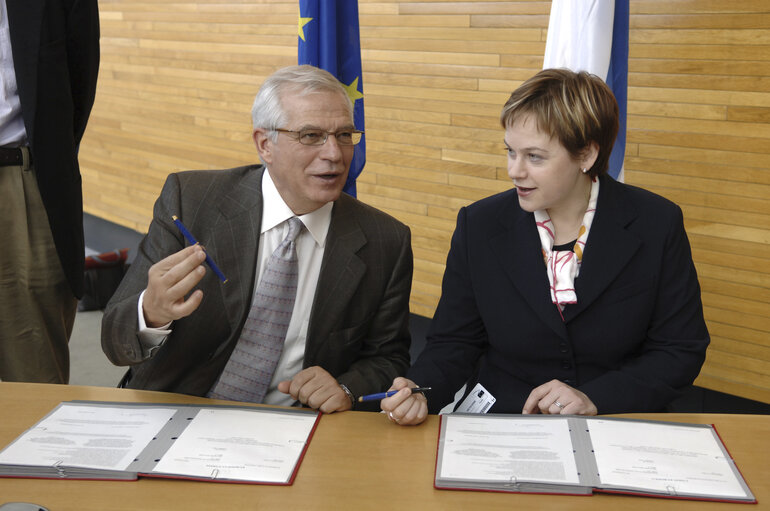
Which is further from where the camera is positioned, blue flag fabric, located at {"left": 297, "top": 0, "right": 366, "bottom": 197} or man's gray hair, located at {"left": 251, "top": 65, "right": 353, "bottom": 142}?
blue flag fabric, located at {"left": 297, "top": 0, "right": 366, "bottom": 197}

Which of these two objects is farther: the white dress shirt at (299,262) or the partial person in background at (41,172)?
the partial person in background at (41,172)

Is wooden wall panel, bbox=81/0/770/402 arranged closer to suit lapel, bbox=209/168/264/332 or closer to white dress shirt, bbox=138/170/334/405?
white dress shirt, bbox=138/170/334/405

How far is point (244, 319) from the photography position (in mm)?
2006

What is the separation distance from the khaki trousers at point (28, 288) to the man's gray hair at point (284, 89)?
1.05 m

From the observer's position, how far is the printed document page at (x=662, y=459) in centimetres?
140

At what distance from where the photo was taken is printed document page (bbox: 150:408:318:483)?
145 centimetres

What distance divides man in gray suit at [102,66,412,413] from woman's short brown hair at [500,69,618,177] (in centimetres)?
45

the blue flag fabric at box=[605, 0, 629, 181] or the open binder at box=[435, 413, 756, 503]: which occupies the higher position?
the blue flag fabric at box=[605, 0, 629, 181]

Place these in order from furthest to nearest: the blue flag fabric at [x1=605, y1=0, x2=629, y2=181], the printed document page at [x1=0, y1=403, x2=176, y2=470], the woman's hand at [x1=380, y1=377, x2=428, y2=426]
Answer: the blue flag fabric at [x1=605, y1=0, x2=629, y2=181]
the woman's hand at [x1=380, y1=377, x2=428, y2=426]
the printed document page at [x1=0, y1=403, x2=176, y2=470]

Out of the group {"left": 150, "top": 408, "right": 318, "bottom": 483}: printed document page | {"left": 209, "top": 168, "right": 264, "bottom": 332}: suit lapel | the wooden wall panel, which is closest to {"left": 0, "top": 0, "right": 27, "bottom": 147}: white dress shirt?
{"left": 209, "top": 168, "right": 264, "bottom": 332}: suit lapel

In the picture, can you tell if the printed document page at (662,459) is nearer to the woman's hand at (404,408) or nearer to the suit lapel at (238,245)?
the woman's hand at (404,408)

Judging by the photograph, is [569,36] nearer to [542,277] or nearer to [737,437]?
[542,277]

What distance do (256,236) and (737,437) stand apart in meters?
1.22

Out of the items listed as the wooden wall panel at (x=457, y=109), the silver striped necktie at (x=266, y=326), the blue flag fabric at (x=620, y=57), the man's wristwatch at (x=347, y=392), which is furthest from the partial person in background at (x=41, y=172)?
the wooden wall panel at (x=457, y=109)
